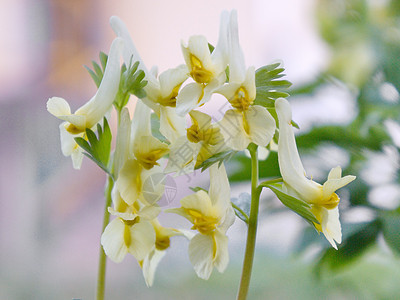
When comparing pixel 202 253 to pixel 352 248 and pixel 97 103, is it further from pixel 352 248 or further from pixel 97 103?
pixel 352 248

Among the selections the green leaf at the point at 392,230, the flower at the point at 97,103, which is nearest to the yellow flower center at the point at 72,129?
the flower at the point at 97,103

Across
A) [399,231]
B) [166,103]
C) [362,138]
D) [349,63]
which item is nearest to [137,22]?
[349,63]

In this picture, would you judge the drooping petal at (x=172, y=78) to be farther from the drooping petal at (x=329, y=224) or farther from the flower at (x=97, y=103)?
the drooping petal at (x=329, y=224)

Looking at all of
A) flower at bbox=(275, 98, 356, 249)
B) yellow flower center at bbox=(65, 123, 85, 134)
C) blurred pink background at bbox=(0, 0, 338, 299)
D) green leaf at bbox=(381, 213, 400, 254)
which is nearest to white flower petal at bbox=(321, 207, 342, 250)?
flower at bbox=(275, 98, 356, 249)

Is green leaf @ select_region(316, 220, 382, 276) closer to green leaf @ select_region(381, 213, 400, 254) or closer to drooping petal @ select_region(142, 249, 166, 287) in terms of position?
green leaf @ select_region(381, 213, 400, 254)

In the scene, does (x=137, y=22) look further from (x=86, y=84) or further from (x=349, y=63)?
(x=349, y=63)

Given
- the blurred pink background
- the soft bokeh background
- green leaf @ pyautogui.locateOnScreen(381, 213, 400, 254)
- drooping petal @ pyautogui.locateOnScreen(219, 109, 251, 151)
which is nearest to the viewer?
drooping petal @ pyautogui.locateOnScreen(219, 109, 251, 151)

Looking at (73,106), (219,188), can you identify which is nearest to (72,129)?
(219,188)
